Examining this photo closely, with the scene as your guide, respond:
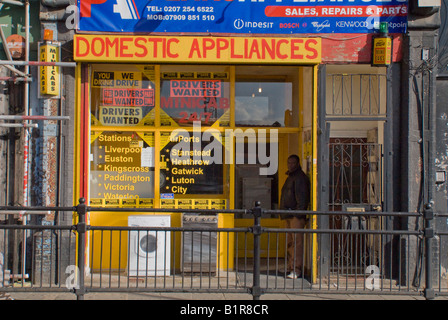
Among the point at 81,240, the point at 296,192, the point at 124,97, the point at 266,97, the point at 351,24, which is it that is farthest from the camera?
the point at 266,97

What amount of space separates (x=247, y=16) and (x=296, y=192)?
9.86 ft

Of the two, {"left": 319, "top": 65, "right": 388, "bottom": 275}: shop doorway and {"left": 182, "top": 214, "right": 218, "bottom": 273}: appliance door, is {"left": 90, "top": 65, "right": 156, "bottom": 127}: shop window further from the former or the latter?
{"left": 319, "top": 65, "right": 388, "bottom": 275}: shop doorway

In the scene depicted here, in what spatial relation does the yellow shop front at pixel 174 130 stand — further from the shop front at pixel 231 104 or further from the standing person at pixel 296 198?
the standing person at pixel 296 198

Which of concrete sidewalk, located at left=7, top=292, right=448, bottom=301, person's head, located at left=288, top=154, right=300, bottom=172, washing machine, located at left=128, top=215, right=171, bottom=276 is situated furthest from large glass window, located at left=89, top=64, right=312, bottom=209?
concrete sidewalk, located at left=7, top=292, right=448, bottom=301

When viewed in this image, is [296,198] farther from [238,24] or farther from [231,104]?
[238,24]

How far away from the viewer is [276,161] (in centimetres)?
927

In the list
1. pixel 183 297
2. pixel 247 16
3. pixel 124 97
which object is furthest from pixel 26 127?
pixel 247 16

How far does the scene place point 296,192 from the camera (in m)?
8.08

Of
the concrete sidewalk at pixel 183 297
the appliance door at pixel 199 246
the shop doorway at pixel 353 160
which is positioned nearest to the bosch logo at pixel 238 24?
the shop doorway at pixel 353 160

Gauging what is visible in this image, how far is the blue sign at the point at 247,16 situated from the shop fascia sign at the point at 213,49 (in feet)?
0.66

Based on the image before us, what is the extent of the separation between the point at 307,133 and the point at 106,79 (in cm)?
356

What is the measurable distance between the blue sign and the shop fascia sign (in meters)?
0.20

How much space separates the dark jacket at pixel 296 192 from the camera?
803 centimetres

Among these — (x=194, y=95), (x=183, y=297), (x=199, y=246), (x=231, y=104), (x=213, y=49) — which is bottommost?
(x=183, y=297)
